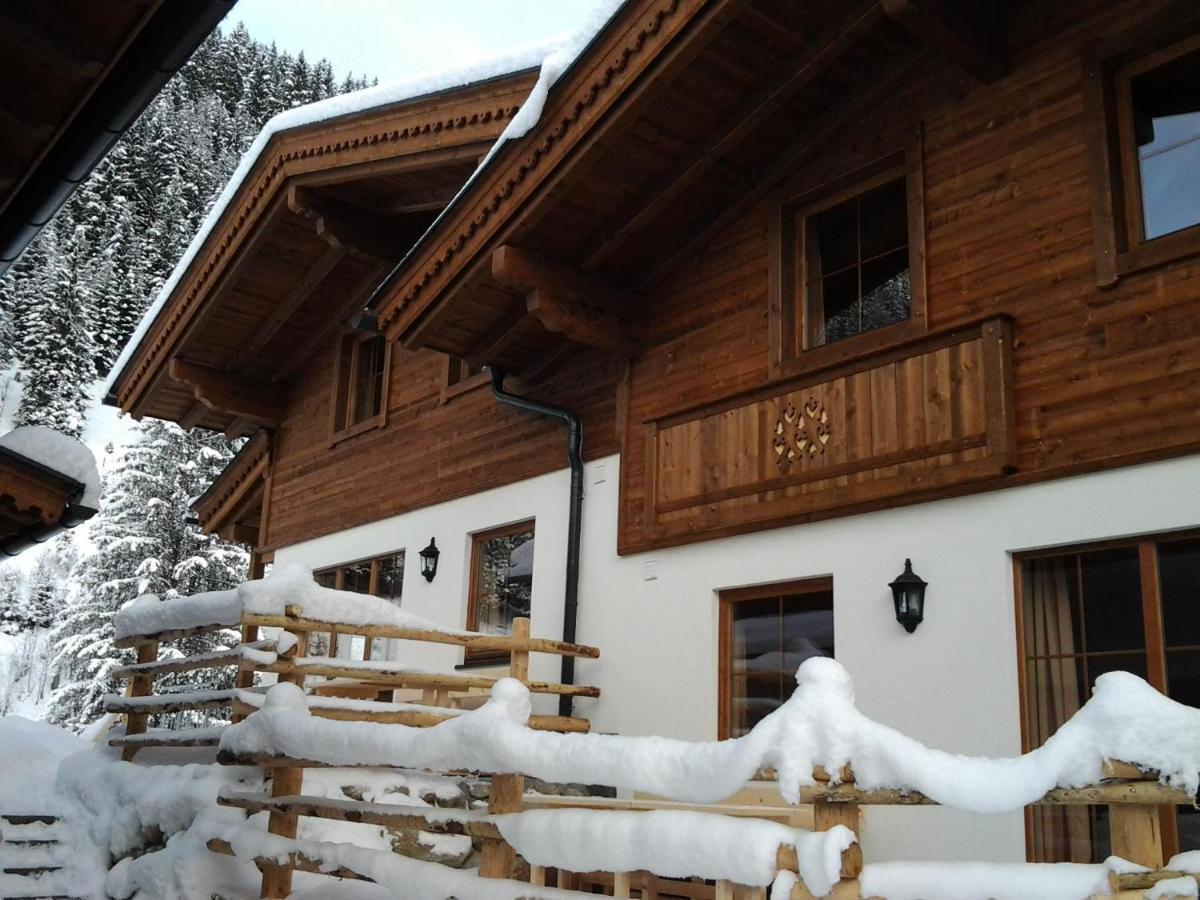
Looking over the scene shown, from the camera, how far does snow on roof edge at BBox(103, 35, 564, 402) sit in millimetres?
8680

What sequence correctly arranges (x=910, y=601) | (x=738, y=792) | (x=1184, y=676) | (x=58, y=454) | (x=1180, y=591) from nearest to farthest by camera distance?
(x=738, y=792) < (x=1184, y=676) < (x=1180, y=591) < (x=910, y=601) < (x=58, y=454)

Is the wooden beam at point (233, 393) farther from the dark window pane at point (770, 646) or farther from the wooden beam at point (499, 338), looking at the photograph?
the dark window pane at point (770, 646)

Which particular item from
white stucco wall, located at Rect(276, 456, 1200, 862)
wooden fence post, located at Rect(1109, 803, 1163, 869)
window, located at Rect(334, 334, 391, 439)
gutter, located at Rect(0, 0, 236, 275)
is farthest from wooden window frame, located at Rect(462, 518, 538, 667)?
wooden fence post, located at Rect(1109, 803, 1163, 869)

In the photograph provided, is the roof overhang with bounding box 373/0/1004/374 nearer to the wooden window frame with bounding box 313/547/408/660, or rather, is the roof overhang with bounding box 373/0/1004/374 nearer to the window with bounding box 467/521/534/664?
the window with bounding box 467/521/534/664

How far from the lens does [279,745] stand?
6.14m

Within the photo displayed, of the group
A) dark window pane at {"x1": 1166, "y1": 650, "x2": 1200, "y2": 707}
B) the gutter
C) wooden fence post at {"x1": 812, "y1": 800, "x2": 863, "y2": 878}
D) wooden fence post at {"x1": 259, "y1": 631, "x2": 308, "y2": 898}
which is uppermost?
the gutter

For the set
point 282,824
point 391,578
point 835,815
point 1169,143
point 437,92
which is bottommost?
point 282,824

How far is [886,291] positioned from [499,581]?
434 cm

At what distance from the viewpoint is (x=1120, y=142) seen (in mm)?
6184

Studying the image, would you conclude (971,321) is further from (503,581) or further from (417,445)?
(417,445)

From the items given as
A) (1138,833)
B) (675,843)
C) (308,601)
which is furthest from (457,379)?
(1138,833)

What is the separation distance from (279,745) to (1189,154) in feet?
18.5

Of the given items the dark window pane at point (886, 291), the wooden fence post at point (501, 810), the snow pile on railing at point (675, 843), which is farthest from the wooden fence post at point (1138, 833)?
the dark window pane at point (886, 291)

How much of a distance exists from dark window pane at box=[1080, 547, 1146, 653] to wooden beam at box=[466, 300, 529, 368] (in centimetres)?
468
